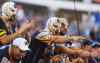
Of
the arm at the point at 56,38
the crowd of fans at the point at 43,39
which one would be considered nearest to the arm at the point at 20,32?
the crowd of fans at the point at 43,39

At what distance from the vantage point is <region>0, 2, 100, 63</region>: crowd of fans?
3746mm

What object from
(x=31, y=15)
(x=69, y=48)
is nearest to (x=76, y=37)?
(x=69, y=48)

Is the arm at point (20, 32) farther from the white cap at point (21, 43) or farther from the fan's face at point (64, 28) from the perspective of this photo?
the fan's face at point (64, 28)

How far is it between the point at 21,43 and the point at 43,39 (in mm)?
139

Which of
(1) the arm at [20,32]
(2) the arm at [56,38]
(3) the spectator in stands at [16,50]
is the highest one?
A: (1) the arm at [20,32]

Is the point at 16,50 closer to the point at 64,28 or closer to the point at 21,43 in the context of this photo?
the point at 21,43

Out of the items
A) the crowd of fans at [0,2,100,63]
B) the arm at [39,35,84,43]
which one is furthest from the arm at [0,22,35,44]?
the arm at [39,35,84,43]

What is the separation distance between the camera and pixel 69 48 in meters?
3.76

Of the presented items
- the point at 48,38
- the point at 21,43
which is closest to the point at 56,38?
the point at 48,38

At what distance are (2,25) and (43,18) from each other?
260 millimetres

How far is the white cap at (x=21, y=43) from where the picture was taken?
376 cm

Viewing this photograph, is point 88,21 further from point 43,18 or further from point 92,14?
point 43,18

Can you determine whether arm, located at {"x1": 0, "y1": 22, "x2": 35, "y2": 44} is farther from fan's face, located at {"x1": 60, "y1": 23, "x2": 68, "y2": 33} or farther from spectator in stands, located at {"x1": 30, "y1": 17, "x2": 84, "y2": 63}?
fan's face, located at {"x1": 60, "y1": 23, "x2": 68, "y2": 33}

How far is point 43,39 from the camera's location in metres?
3.76
